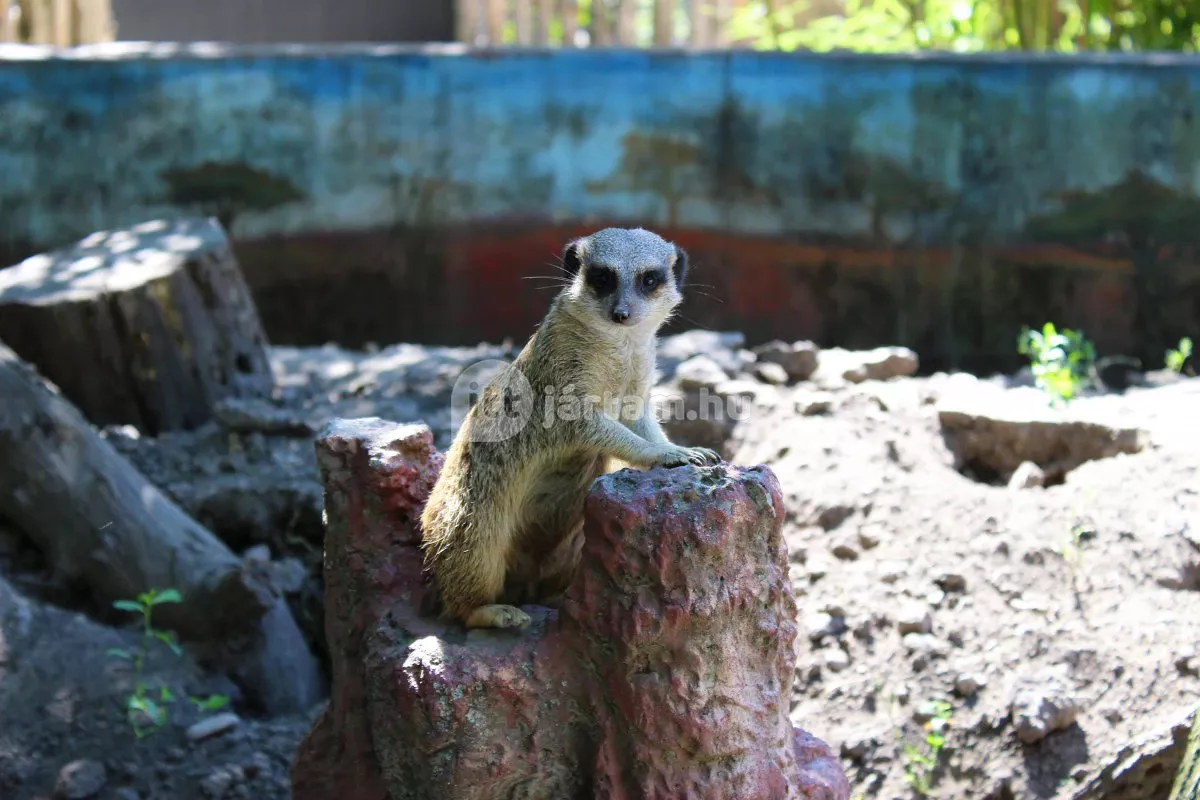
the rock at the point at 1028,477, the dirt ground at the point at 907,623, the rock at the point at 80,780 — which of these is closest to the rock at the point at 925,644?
the dirt ground at the point at 907,623

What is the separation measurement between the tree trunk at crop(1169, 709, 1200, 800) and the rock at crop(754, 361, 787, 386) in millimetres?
2205

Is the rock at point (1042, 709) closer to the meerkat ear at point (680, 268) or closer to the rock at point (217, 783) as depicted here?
the meerkat ear at point (680, 268)

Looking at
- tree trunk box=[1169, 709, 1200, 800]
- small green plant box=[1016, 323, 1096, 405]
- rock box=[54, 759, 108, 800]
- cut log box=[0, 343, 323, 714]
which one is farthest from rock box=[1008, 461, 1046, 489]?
rock box=[54, 759, 108, 800]

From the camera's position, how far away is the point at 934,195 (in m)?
5.84

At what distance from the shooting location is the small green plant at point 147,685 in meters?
3.10

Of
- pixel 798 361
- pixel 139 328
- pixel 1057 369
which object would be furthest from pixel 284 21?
pixel 1057 369

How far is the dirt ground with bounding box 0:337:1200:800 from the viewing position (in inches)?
115

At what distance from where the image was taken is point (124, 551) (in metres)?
3.46

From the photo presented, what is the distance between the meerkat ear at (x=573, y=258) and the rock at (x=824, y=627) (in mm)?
1184

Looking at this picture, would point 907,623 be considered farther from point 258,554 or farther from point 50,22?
point 50,22

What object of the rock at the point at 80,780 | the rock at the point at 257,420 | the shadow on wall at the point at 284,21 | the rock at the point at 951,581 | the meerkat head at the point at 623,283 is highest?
the shadow on wall at the point at 284,21

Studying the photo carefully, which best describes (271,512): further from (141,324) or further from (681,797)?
(681,797)

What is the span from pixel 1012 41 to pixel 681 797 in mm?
6234

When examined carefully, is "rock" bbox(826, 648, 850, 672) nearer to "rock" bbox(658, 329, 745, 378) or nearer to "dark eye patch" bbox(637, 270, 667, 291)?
"dark eye patch" bbox(637, 270, 667, 291)
